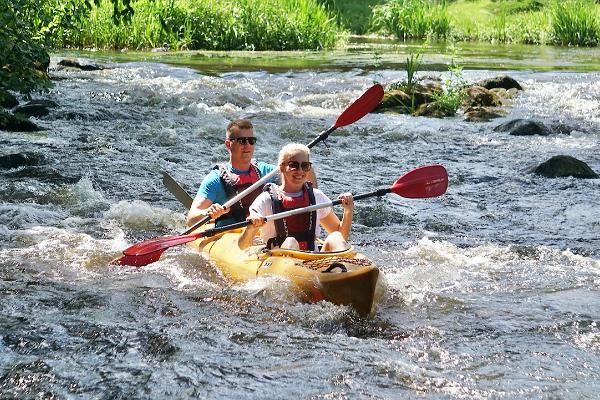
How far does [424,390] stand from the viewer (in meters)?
3.64

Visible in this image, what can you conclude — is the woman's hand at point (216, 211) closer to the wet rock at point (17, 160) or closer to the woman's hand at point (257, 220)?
the woman's hand at point (257, 220)

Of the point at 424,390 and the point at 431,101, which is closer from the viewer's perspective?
the point at 424,390

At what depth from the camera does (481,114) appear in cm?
1110

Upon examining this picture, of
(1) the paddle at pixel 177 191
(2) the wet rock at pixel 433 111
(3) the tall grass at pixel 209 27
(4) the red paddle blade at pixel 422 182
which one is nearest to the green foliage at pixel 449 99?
(2) the wet rock at pixel 433 111

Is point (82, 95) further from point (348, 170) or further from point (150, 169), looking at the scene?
point (348, 170)

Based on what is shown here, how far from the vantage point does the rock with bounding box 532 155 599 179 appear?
8148mm

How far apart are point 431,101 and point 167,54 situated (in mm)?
7126

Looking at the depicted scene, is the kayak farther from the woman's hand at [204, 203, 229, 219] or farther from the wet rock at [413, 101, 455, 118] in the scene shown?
the wet rock at [413, 101, 455, 118]

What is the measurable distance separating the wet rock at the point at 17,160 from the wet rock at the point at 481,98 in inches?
232

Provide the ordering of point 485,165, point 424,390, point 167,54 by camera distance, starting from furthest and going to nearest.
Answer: point 167,54
point 485,165
point 424,390

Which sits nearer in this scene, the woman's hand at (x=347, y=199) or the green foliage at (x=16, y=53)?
the woman's hand at (x=347, y=199)

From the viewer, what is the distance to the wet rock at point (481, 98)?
11875mm

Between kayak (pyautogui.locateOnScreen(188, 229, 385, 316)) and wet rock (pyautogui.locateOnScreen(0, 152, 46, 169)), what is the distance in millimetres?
3843

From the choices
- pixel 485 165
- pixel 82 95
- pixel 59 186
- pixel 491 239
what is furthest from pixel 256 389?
pixel 82 95
